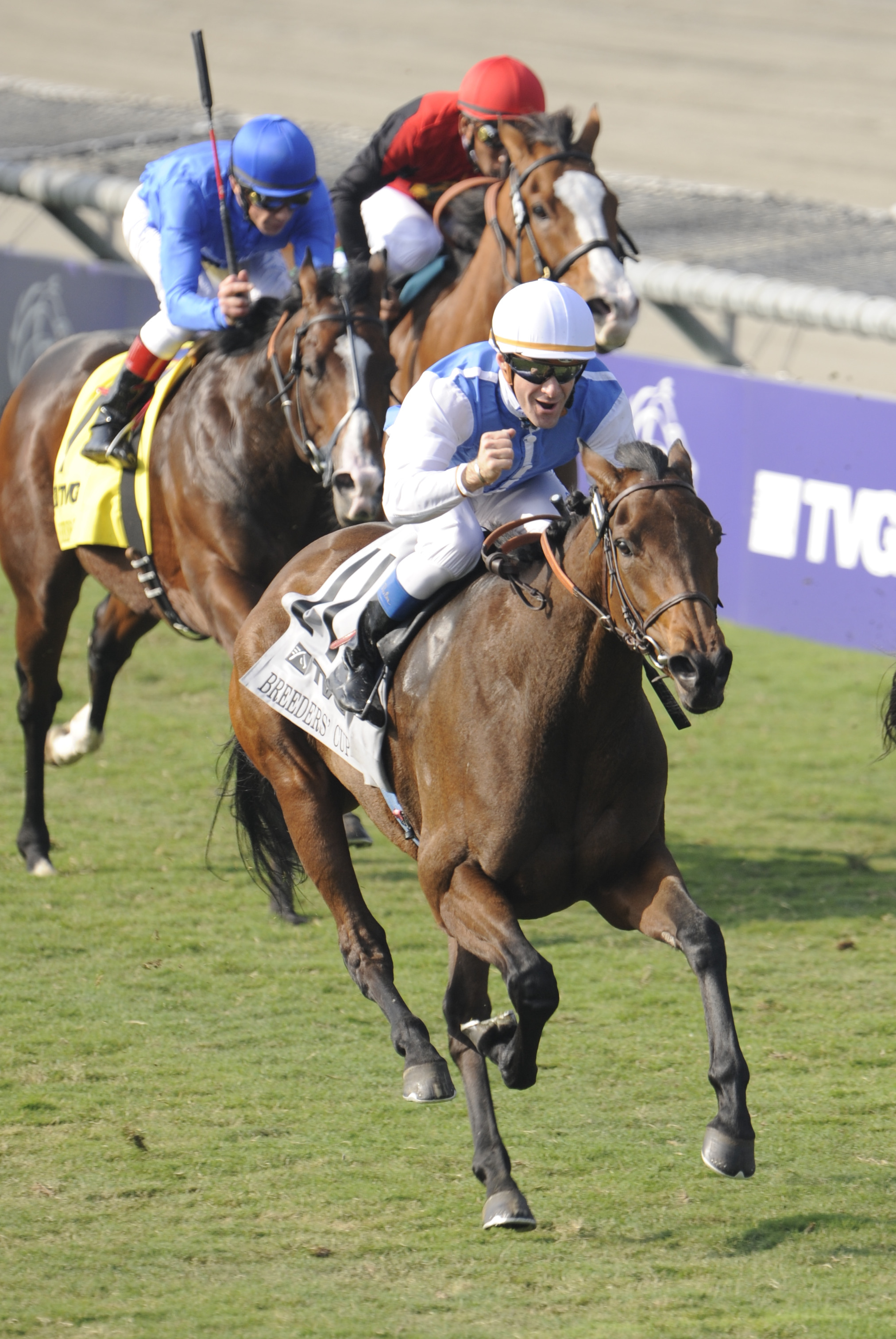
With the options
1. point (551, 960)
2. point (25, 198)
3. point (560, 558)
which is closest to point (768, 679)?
point (551, 960)

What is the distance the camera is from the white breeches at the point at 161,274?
6.32 metres

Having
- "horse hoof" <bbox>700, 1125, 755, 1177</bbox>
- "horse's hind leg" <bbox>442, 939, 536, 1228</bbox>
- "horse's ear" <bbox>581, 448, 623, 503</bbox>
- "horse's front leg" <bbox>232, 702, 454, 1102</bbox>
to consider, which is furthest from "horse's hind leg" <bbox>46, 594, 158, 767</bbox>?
"horse hoof" <bbox>700, 1125, 755, 1177</bbox>

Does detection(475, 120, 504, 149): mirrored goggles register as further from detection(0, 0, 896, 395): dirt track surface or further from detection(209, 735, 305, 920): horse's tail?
detection(0, 0, 896, 395): dirt track surface

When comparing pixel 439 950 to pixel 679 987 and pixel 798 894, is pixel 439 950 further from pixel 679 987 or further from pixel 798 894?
pixel 798 894

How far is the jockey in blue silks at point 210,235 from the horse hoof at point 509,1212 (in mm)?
3272

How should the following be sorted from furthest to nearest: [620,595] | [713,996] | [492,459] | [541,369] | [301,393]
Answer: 1. [301,393]
2. [541,369]
3. [492,459]
4. [713,996]
5. [620,595]

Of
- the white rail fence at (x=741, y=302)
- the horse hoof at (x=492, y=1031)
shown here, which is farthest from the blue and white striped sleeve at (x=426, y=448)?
the white rail fence at (x=741, y=302)

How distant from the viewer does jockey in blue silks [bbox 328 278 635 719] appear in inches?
153

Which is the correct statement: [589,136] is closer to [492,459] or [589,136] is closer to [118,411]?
[118,411]

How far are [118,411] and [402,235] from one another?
150 cm

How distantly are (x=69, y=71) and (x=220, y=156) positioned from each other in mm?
17775

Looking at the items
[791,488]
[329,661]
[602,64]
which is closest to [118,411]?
[329,661]

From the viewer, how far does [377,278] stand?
5.78 m

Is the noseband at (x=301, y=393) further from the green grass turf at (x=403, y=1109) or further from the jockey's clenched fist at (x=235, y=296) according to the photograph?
the green grass turf at (x=403, y=1109)
